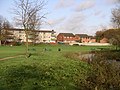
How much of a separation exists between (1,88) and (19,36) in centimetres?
12499

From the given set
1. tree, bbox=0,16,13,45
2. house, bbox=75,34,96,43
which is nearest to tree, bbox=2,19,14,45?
tree, bbox=0,16,13,45

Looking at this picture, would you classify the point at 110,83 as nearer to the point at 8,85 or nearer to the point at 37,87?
the point at 37,87

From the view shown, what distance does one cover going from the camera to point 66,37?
169500 mm

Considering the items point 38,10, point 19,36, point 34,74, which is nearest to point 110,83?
point 34,74

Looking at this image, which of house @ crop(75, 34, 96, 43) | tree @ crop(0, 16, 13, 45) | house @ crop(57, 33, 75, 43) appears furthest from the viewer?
house @ crop(75, 34, 96, 43)

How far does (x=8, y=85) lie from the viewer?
529 inches

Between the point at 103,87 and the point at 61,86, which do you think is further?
the point at 61,86

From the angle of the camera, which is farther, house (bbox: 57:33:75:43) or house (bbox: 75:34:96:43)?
house (bbox: 75:34:96:43)

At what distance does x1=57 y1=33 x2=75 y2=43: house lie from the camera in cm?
16888

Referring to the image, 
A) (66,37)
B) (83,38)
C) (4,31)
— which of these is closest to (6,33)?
(4,31)

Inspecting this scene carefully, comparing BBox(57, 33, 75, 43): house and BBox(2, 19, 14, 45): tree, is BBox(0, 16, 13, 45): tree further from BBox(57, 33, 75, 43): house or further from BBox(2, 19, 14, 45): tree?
BBox(57, 33, 75, 43): house

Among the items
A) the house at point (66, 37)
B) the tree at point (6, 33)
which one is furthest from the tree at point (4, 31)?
the house at point (66, 37)

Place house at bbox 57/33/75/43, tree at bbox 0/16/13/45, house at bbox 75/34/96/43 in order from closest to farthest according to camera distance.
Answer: tree at bbox 0/16/13/45 → house at bbox 57/33/75/43 → house at bbox 75/34/96/43

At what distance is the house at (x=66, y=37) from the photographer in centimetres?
16888
